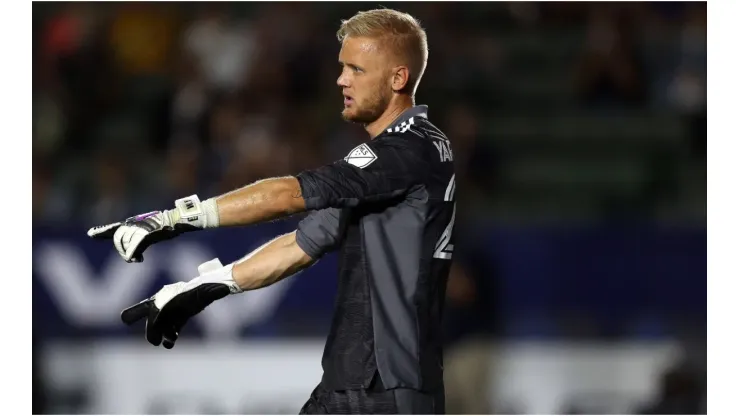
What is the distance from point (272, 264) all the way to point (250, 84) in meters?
5.65

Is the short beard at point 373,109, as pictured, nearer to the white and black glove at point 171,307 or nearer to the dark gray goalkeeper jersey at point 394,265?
the dark gray goalkeeper jersey at point 394,265

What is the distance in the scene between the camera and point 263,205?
4.19 meters

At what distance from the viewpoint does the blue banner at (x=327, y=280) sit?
8.51 metres

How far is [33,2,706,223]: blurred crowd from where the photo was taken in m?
9.48

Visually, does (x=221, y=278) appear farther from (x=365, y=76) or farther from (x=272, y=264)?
(x=365, y=76)

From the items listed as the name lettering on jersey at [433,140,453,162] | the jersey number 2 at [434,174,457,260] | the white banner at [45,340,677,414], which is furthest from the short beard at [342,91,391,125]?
the white banner at [45,340,677,414]

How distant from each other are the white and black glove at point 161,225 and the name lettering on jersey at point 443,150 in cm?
98

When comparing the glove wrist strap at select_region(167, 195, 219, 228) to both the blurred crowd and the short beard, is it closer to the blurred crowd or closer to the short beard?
the short beard

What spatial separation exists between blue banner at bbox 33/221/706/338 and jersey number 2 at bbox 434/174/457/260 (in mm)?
3705

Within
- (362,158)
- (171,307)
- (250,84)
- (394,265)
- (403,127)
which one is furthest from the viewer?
(250,84)

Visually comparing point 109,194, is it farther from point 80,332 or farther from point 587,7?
point 587,7

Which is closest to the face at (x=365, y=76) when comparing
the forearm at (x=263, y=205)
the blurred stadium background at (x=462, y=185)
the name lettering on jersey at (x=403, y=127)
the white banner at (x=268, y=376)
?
the name lettering on jersey at (x=403, y=127)

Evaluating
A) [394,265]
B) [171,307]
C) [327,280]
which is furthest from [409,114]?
[327,280]

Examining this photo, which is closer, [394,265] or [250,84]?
[394,265]
